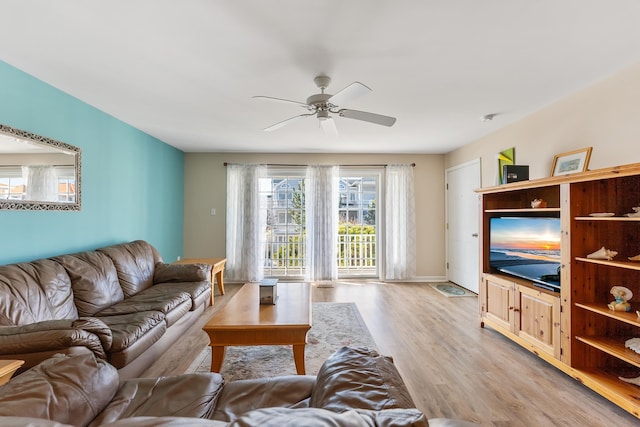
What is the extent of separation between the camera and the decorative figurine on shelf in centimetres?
206

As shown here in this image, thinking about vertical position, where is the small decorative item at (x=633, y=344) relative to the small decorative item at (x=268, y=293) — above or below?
below

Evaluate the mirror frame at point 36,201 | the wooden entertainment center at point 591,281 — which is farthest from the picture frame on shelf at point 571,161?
the mirror frame at point 36,201

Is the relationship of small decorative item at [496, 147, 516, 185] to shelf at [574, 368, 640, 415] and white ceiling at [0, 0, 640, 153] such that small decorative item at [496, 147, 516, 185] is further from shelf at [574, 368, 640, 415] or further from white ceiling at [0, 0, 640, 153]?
shelf at [574, 368, 640, 415]

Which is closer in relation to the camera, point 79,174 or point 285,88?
point 285,88

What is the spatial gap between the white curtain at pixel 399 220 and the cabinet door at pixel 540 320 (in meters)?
2.65

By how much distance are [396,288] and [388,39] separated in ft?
13.1

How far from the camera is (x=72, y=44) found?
78.2 inches

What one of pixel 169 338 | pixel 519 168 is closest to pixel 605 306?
pixel 519 168

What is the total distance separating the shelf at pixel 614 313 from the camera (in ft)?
6.16

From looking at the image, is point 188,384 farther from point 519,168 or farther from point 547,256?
point 519,168

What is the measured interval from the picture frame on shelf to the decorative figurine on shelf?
111cm

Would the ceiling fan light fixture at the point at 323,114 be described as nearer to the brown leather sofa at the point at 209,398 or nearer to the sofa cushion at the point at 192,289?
the brown leather sofa at the point at 209,398

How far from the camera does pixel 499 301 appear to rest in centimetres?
306

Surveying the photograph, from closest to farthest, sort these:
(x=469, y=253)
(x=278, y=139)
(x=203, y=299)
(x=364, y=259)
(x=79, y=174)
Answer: (x=79, y=174)
(x=203, y=299)
(x=278, y=139)
(x=469, y=253)
(x=364, y=259)
